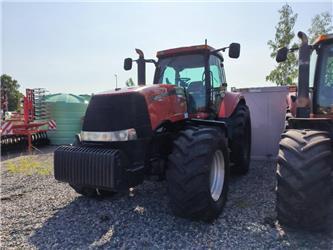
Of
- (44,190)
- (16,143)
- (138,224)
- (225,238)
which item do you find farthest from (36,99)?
(225,238)

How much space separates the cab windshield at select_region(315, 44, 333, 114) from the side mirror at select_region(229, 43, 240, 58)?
1173 mm

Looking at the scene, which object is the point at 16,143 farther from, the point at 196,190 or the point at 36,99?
the point at 196,190

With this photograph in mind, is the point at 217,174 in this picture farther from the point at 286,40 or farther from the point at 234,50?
the point at 286,40

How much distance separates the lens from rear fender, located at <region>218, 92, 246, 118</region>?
5203 mm

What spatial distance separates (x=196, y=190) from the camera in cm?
315

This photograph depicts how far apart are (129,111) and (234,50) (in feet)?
6.69

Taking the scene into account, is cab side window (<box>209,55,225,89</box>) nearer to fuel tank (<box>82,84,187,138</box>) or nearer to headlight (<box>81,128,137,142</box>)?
fuel tank (<box>82,84,187,138</box>)

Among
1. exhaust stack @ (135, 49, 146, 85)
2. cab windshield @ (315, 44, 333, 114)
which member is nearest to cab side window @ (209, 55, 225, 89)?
exhaust stack @ (135, 49, 146, 85)

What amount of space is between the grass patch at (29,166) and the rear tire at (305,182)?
4982mm

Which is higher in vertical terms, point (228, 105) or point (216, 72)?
point (216, 72)

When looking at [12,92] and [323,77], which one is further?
[12,92]

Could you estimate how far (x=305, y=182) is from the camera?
9.29 feet

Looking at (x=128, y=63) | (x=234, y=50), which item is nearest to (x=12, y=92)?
(x=128, y=63)

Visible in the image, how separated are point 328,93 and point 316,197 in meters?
1.42
